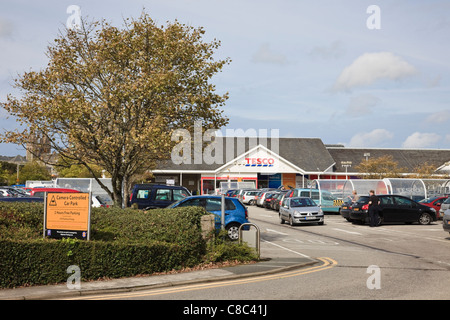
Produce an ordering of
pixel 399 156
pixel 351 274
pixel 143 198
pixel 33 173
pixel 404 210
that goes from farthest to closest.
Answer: pixel 33 173
pixel 399 156
pixel 404 210
pixel 143 198
pixel 351 274

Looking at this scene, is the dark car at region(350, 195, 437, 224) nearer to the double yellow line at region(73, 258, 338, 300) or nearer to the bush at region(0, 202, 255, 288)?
the double yellow line at region(73, 258, 338, 300)

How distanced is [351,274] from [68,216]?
6.81 metres

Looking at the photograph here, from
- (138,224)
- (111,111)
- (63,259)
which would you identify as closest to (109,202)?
(111,111)

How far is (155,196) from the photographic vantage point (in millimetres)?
23656

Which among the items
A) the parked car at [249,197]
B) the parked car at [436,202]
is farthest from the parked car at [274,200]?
the parked car at [436,202]

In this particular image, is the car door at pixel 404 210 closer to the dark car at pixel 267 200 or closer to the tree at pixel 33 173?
the dark car at pixel 267 200

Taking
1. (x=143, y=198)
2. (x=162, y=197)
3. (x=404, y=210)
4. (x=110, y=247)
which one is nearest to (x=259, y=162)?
(x=404, y=210)

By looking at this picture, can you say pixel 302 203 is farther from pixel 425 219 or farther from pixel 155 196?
pixel 155 196

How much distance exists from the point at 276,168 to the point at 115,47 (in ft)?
166

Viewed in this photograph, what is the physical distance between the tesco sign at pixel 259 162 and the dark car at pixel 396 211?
128 ft

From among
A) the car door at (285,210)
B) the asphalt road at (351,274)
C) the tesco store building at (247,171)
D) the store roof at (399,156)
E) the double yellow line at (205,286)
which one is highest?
the store roof at (399,156)

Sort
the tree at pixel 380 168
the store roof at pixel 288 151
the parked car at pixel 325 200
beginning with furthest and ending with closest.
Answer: the store roof at pixel 288 151, the tree at pixel 380 168, the parked car at pixel 325 200

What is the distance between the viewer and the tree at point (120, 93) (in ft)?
55.1
